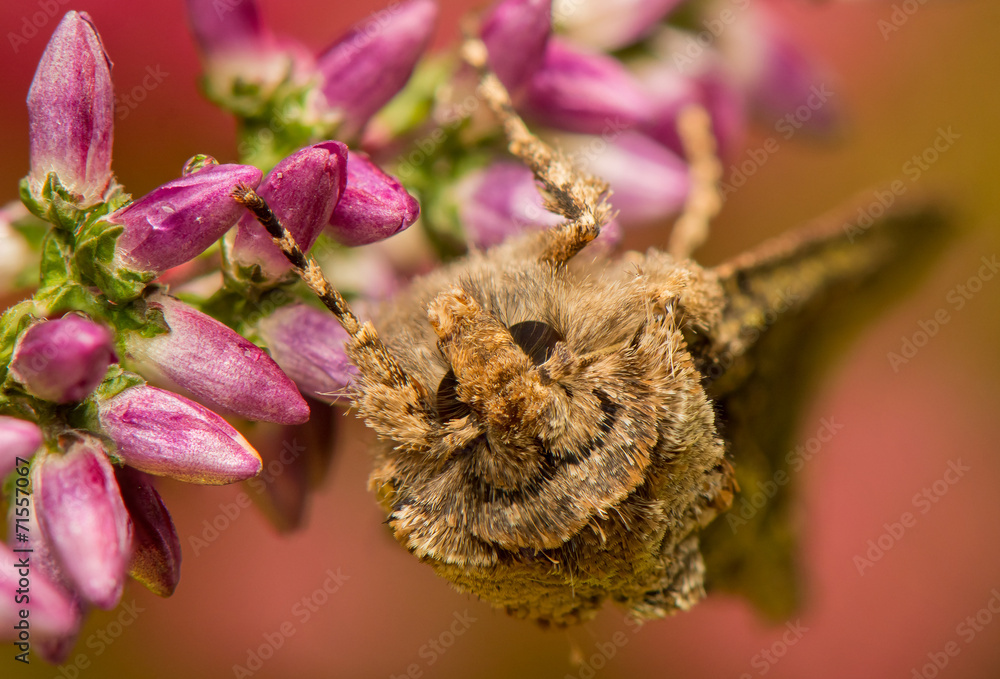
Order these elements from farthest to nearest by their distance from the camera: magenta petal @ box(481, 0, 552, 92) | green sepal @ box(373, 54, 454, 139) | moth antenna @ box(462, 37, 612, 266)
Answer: green sepal @ box(373, 54, 454, 139), magenta petal @ box(481, 0, 552, 92), moth antenna @ box(462, 37, 612, 266)

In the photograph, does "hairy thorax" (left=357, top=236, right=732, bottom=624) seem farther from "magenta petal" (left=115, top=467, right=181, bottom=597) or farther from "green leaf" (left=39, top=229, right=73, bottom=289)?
"green leaf" (left=39, top=229, right=73, bottom=289)

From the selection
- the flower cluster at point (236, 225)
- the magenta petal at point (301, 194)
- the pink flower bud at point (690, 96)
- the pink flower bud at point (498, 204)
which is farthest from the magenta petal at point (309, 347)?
the pink flower bud at point (690, 96)

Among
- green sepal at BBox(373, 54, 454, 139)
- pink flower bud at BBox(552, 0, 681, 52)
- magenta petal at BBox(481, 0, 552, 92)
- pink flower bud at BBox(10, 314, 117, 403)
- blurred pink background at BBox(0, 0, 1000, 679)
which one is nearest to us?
pink flower bud at BBox(10, 314, 117, 403)

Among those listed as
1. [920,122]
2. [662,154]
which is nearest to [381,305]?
[662,154]

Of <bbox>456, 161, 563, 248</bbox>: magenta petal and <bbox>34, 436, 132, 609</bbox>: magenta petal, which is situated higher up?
<bbox>456, 161, 563, 248</bbox>: magenta petal

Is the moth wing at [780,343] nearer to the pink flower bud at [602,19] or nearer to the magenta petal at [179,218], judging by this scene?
the pink flower bud at [602,19]

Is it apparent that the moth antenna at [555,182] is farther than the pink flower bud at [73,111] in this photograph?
Yes

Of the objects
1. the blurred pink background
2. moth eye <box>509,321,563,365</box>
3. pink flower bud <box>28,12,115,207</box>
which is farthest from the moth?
the blurred pink background

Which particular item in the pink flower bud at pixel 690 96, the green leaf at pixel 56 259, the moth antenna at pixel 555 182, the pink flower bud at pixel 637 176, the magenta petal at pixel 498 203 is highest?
the pink flower bud at pixel 690 96
